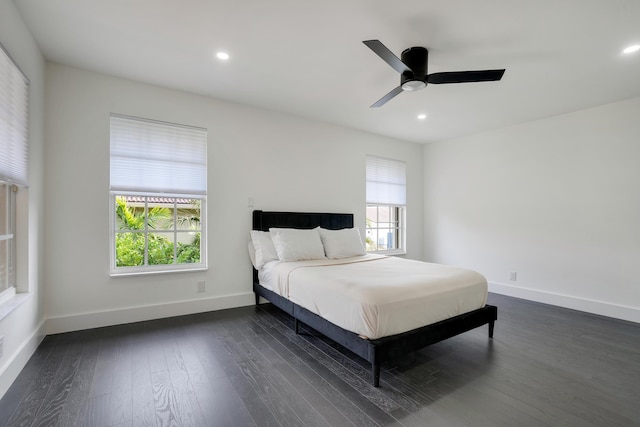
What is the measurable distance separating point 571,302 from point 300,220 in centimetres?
383

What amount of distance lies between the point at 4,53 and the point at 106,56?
0.90 m

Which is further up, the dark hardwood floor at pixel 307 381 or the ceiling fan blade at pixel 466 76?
the ceiling fan blade at pixel 466 76

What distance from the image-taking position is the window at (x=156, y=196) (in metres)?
3.21

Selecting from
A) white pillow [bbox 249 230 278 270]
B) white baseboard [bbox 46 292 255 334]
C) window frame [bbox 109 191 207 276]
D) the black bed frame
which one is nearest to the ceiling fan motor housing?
the black bed frame

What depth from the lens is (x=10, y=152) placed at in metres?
2.08

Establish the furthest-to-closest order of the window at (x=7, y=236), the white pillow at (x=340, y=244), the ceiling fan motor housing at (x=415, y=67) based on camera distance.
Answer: the white pillow at (x=340, y=244) < the ceiling fan motor housing at (x=415, y=67) < the window at (x=7, y=236)

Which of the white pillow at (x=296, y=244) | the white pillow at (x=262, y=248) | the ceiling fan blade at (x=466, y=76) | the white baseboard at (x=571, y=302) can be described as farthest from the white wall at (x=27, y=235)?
the white baseboard at (x=571, y=302)

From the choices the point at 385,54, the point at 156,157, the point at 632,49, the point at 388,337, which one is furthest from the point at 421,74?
the point at 156,157

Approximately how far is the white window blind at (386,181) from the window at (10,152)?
170 inches

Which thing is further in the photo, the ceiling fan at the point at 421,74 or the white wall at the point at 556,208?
the white wall at the point at 556,208

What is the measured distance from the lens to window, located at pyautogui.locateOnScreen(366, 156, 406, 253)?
5293mm

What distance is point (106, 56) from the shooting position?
2.75m

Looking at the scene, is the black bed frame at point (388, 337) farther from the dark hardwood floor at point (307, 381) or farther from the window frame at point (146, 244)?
the window frame at point (146, 244)

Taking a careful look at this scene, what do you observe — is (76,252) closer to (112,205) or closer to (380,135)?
(112,205)
